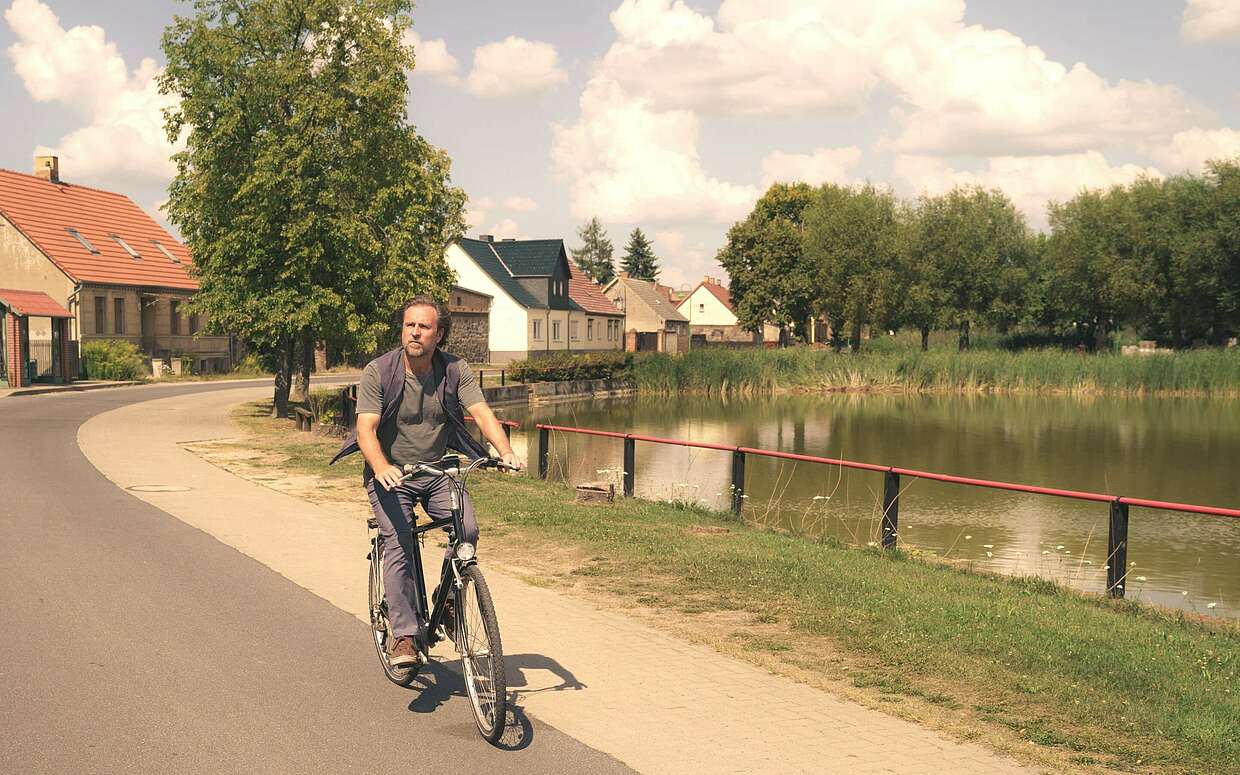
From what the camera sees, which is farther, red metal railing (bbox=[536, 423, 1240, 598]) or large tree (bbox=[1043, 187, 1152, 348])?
large tree (bbox=[1043, 187, 1152, 348])

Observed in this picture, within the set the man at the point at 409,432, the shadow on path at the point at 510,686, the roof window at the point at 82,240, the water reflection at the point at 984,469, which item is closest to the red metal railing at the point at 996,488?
the water reflection at the point at 984,469

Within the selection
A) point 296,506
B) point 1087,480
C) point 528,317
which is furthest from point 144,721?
point 528,317

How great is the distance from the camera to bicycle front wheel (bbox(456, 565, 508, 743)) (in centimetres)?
484

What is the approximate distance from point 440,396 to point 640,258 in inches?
5112

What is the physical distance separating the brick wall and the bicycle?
55.8 metres

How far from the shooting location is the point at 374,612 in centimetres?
604

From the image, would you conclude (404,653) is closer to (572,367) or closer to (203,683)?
(203,683)

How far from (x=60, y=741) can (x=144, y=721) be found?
372 millimetres

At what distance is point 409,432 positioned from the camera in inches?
221

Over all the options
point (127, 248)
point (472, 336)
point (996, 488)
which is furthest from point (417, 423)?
point (472, 336)

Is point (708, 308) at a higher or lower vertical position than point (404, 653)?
higher

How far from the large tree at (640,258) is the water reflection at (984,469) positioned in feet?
292

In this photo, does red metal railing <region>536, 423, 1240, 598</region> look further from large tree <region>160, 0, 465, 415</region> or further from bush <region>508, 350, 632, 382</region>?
bush <region>508, 350, 632, 382</region>

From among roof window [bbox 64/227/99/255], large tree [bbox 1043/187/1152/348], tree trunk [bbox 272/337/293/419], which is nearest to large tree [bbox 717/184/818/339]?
large tree [bbox 1043/187/1152/348]
